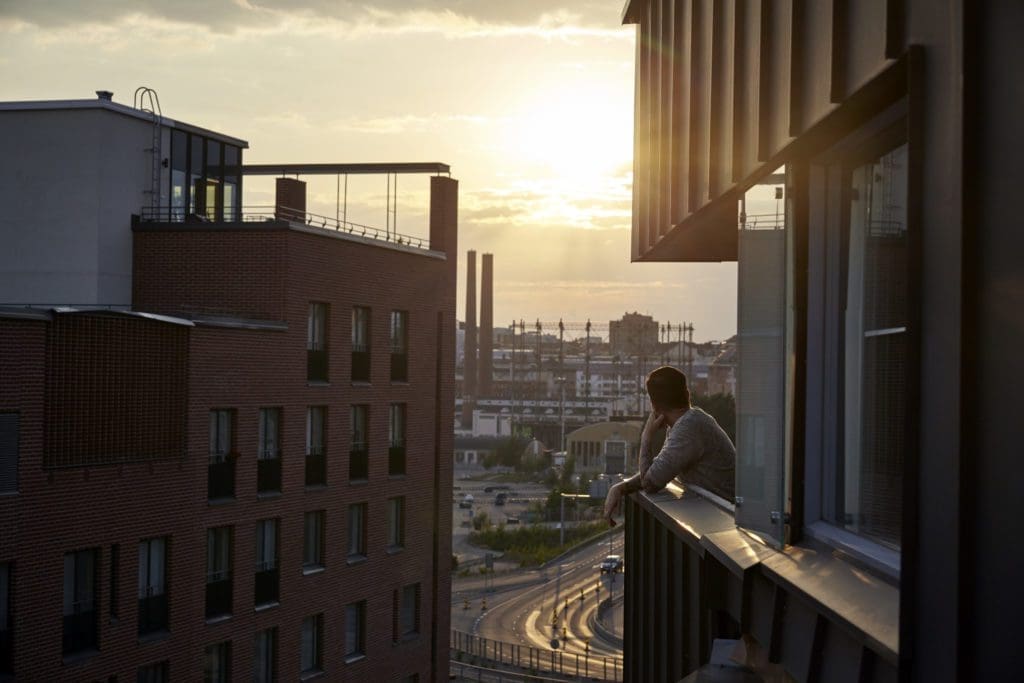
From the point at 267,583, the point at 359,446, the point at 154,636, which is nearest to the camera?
the point at 154,636

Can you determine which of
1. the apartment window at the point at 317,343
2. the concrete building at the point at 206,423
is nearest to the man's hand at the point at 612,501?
the concrete building at the point at 206,423

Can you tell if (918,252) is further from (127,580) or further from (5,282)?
(5,282)

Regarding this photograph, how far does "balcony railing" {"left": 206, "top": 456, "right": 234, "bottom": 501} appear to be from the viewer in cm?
2245

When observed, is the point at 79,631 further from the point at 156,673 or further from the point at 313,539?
the point at 313,539

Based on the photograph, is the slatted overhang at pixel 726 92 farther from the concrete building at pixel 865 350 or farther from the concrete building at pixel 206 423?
the concrete building at pixel 206 423

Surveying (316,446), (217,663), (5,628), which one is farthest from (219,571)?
(5,628)

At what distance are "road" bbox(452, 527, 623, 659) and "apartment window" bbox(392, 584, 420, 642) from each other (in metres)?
16.9

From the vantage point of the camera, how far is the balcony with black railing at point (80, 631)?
18500 mm

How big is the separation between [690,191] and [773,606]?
4.01 m

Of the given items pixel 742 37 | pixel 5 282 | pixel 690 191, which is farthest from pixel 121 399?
pixel 742 37

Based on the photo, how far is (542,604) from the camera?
55.5m

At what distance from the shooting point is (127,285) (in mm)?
25922

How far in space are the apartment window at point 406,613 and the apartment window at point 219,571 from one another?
6.94 metres

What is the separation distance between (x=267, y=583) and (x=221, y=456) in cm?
314
